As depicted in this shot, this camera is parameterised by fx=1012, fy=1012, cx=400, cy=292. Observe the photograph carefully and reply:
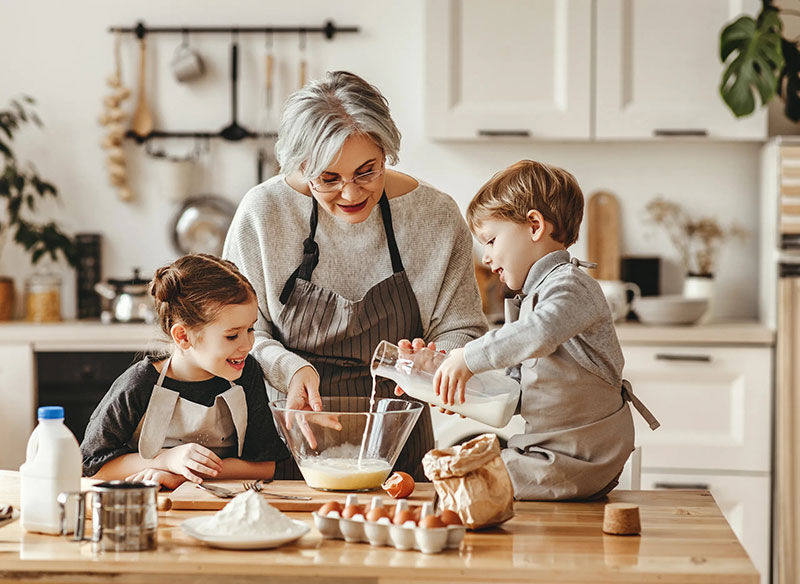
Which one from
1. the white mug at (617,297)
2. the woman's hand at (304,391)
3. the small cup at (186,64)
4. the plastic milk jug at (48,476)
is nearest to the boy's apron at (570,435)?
the woman's hand at (304,391)

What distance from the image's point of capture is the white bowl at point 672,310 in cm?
317

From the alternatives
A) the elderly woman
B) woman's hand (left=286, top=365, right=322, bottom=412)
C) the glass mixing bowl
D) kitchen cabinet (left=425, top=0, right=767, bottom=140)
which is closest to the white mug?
kitchen cabinet (left=425, top=0, right=767, bottom=140)

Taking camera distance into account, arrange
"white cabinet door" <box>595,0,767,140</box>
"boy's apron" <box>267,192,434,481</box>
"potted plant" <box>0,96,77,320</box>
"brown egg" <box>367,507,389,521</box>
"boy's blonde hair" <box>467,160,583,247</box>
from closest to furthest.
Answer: "brown egg" <box>367,507,389,521</box> < "boy's blonde hair" <box>467,160,583,247</box> < "boy's apron" <box>267,192,434,481</box> < "white cabinet door" <box>595,0,767,140</box> < "potted plant" <box>0,96,77,320</box>

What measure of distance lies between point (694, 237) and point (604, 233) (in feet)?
1.02

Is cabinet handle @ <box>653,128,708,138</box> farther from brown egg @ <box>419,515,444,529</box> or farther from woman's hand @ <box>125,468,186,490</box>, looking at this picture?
brown egg @ <box>419,515,444,529</box>

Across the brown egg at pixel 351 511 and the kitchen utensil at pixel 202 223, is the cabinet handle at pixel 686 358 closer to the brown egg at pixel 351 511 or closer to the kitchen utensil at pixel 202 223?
the kitchen utensil at pixel 202 223

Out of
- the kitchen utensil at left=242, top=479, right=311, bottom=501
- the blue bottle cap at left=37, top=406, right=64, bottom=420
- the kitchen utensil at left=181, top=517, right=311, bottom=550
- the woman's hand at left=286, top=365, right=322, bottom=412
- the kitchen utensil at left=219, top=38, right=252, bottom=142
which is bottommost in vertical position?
the kitchen utensil at left=242, top=479, right=311, bottom=501

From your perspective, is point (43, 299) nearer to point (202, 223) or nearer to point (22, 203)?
point (22, 203)

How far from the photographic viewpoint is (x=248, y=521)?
116 centimetres

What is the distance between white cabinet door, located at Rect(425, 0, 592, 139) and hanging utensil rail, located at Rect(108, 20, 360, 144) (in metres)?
0.47

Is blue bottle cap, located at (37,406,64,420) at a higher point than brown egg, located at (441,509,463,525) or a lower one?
higher

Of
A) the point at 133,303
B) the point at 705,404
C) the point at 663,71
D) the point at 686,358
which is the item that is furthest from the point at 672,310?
the point at 133,303

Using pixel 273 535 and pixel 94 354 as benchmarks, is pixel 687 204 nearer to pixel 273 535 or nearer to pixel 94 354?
pixel 94 354

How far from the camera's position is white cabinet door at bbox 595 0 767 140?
3268 mm
